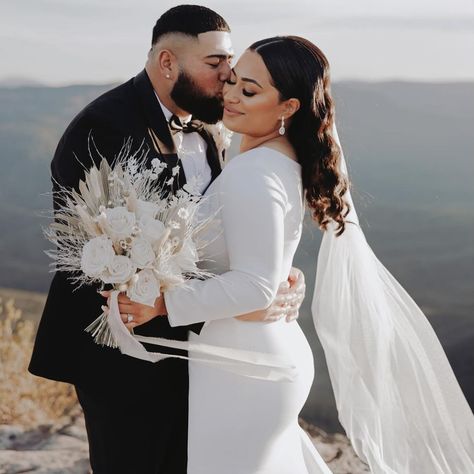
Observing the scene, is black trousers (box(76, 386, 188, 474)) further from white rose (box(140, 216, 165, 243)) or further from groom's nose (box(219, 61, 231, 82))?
groom's nose (box(219, 61, 231, 82))

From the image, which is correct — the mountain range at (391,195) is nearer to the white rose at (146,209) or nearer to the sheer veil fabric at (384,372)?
the sheer veil fabric at (384,372)

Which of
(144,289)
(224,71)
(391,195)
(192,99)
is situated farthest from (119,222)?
(391,195)

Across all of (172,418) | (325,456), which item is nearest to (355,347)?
(172,418)

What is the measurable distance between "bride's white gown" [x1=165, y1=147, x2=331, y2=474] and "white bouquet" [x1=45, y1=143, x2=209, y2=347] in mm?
97

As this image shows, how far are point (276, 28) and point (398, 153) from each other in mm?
937

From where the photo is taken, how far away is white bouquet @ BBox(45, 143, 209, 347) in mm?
2283

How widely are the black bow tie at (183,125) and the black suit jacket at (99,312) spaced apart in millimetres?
152

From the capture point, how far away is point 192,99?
2.90 metres

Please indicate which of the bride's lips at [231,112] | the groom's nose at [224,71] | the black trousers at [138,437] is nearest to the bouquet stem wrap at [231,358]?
the black trousers at [138,437]

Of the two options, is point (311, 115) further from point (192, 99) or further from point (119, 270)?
point (119, 270)

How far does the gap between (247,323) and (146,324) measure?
11.8 inches

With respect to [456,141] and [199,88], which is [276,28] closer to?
[456,141]

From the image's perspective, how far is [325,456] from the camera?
4574 mm

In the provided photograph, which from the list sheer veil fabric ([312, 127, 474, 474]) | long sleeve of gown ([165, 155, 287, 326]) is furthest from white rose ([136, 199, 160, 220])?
sheer veil fabric ([312, 127, 474, 474])
